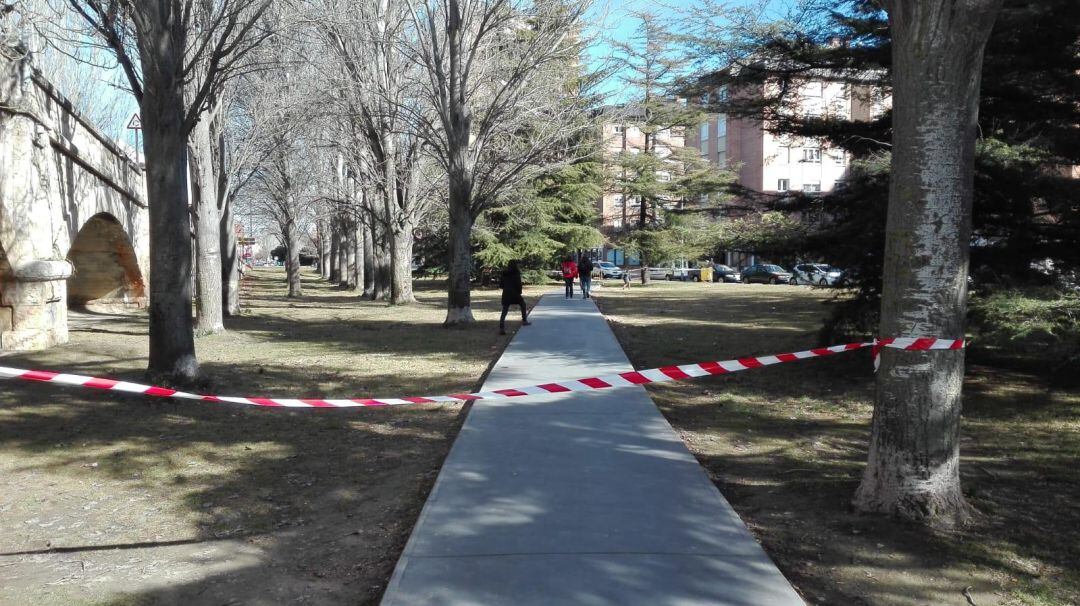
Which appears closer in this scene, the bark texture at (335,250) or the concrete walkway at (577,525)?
the concrete walkway at (577,525)

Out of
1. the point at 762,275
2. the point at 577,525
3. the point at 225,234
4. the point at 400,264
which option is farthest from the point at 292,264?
the point at 577,525

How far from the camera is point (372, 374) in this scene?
1176 centimetres

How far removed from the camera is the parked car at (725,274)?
5397cm

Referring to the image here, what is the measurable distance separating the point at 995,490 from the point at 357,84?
762 inches

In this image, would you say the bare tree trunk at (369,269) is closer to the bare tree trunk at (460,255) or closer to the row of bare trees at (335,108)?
the row of bare trees at (335,108)

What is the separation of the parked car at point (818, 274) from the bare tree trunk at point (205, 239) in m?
11.7

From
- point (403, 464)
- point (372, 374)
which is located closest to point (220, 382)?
point (372, 374)

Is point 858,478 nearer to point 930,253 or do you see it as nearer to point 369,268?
point 930,253

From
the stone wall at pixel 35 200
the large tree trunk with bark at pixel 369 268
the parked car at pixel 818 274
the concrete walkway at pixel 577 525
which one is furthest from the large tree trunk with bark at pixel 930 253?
the large tree trunk with bark at pixel 369 268

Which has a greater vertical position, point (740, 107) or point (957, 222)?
point (740, 107)

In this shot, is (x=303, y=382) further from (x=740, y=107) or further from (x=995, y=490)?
(x=995, y=490)

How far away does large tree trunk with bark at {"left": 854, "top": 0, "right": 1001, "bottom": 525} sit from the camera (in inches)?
202

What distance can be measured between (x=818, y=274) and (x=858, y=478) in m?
5.19

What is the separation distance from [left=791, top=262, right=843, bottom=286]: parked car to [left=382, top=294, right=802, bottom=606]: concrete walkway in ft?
11.7
